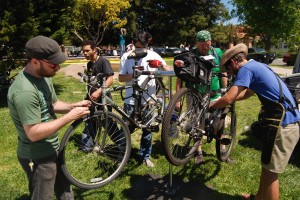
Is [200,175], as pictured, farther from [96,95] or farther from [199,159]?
[96,95]

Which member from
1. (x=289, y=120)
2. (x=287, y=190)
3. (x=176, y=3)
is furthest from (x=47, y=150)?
(x=176, y=3)

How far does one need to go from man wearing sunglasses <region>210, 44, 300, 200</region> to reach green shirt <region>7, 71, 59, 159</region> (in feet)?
5.79

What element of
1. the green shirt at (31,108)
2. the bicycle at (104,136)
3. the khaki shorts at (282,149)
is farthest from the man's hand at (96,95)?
the khaki shorts at (282,149)

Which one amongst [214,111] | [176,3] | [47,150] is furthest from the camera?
[176,3]

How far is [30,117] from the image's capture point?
7.47ft

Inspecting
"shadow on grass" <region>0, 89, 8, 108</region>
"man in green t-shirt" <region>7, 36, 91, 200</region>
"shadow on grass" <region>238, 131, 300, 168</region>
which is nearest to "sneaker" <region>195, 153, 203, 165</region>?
"shadow on grass" <region>238, 131, 300, 168</region>

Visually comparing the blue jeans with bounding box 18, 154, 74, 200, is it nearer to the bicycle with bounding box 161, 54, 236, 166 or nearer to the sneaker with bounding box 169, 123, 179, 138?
the bicycle with bounding box 161, 54, 236, 166

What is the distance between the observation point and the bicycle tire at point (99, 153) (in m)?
3.37

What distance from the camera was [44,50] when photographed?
2.30 meters

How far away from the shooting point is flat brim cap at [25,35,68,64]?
2.30 m

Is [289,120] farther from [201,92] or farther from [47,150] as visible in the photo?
[47,150]

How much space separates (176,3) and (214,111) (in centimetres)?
3993

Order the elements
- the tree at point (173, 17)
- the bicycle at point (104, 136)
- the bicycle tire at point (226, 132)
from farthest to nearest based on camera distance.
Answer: the tree at point (173, 17) < the bicycle tire at point (226, 132) < the bicycle at point (104, 136)

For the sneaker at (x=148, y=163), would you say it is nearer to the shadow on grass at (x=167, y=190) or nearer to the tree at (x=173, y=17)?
the shadow on grass at (x=167, y=190)
